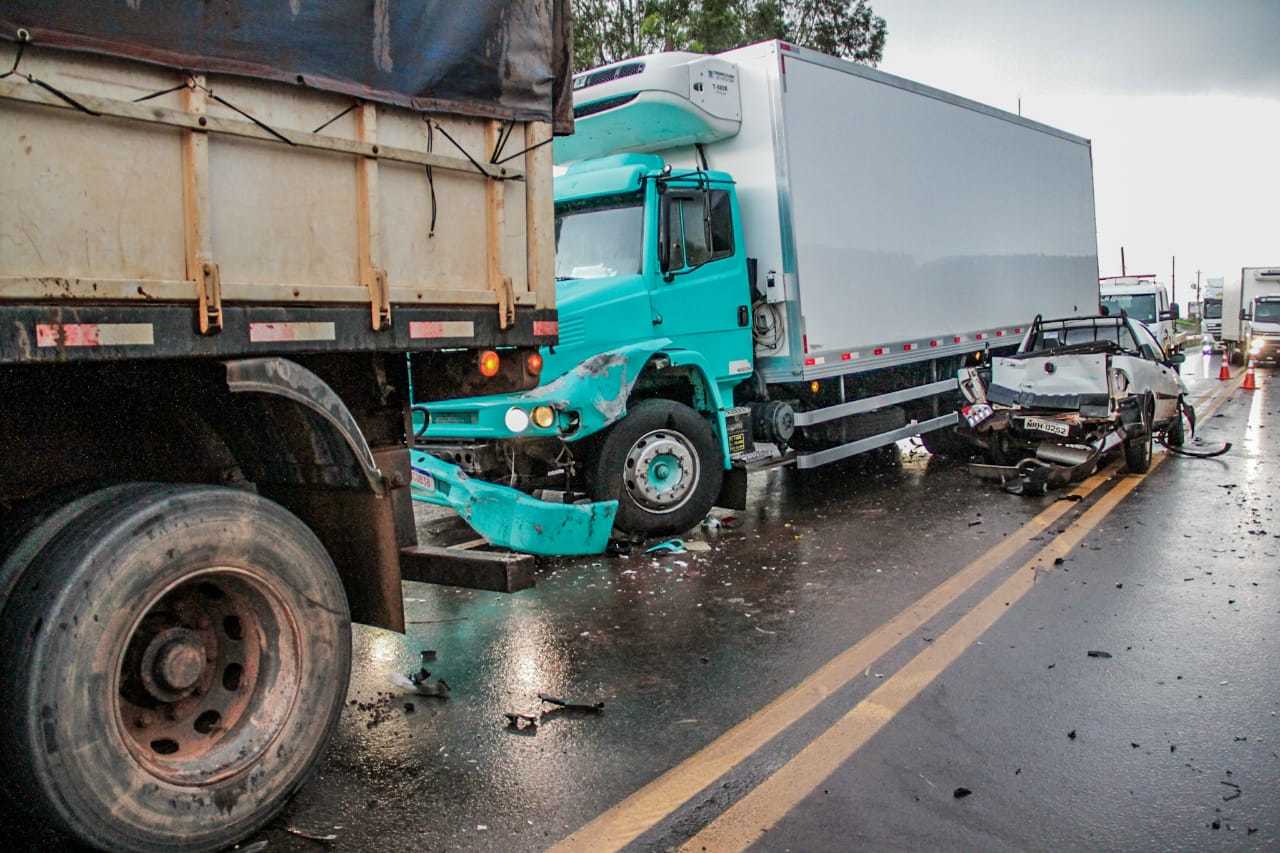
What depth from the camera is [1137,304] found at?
963 inches

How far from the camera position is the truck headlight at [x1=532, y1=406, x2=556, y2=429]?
707cm

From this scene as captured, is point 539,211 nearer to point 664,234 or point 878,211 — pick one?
point 664,234

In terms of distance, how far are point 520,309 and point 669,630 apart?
2.14 m

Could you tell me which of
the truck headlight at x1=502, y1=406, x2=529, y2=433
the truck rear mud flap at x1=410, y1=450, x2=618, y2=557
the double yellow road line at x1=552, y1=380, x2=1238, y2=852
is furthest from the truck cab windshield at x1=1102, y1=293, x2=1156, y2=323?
the truck rear mud flap at x1=410, y1=450, x2=618, y2=557

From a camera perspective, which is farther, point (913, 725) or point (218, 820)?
point (913, 725)

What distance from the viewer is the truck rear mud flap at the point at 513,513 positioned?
662 centimetres

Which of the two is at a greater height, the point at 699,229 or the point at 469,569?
the point at 699,229

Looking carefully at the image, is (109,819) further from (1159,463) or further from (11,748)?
(1159,463)

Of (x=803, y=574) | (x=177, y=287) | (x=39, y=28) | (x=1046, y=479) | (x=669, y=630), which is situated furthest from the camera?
(x=1046, y=479)

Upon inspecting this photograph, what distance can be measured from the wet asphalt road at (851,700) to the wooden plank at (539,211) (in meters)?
1.83

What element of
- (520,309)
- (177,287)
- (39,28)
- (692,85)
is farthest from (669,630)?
(692,85)

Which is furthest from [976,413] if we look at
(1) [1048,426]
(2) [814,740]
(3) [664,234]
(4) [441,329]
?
(4) [441,329]

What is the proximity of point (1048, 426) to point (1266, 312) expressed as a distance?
22.6m

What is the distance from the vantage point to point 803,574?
6914mm
